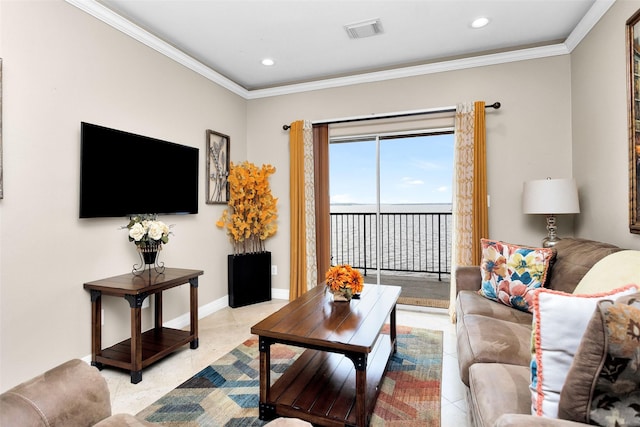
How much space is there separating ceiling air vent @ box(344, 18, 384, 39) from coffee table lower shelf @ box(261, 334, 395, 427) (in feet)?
8.76

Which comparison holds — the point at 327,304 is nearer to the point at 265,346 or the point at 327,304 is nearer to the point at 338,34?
the point at 265,346

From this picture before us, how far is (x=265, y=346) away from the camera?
68.7 inches

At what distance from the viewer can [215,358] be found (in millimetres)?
2545

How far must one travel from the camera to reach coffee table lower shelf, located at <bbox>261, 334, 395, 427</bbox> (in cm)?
168

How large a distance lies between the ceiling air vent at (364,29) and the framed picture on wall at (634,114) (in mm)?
1702

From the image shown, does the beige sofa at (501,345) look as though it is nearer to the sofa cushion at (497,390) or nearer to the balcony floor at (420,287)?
the sofa cushion at (497,390)

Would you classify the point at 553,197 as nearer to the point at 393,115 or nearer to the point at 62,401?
the point at 393,115

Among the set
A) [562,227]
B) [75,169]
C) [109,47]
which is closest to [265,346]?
[75,169]

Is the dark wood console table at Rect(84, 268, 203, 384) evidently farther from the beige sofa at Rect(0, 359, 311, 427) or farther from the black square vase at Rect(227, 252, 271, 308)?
the beige sofa at Rect(0, 359, 311, 427)

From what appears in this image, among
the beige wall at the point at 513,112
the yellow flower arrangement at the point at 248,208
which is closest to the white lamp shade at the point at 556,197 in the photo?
the beige wall at the point at 513,112

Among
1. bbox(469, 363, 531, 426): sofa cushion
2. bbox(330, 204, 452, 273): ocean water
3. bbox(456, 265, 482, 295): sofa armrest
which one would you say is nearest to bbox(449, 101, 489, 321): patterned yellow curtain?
bbox(456, 265, 482, 295): sofa armrest

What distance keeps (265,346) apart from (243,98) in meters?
3.45

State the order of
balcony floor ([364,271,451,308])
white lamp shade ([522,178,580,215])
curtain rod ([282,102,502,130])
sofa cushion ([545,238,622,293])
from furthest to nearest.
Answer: balcony floor ([364,271,451,308]) < curtain rod ([282,102,502,130]) < white lamp shade ([522,178,580,215]) < sofa cushion ([545,238,622,293])

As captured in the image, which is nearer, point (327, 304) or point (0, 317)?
point (0, 317)
